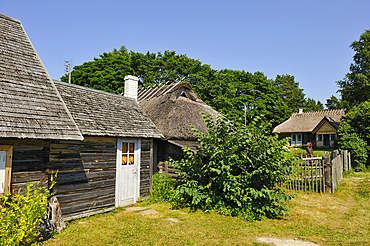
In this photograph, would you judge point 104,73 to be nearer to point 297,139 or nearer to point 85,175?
point 85,175

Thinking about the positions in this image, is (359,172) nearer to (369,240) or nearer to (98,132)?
(369,240)

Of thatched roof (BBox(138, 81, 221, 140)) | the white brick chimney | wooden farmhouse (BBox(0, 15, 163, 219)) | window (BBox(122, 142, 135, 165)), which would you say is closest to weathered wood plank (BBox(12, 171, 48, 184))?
wooden farmhouse (BBox(0, 15, 163, 219))

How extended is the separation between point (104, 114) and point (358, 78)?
86.0 feet

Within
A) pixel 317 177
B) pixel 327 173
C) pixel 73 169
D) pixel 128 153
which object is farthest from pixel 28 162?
pixel 317 177

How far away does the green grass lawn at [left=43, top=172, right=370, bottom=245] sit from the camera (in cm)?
571

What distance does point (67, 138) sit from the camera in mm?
6406

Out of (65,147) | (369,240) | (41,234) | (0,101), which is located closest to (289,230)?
(369,240)

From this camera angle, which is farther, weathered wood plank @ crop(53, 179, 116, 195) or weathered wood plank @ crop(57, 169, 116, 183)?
weathered wood plank @ crop(57, 169, 116, 183)

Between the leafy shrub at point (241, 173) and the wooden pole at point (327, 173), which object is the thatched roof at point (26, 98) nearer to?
the leafy shrub at point (241, 173)

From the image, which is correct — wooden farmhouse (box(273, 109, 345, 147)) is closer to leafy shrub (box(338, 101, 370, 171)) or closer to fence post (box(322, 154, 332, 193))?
leafy shrub (box(338, 101, 370, 171))

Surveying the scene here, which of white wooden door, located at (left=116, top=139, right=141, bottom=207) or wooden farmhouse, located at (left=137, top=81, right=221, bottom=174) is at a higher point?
wooden farmhouse, located at (left=137, top=81, right=221, bottom=174)

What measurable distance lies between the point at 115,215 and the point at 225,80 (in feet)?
86.1

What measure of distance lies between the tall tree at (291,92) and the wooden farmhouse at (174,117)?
43.2 metres

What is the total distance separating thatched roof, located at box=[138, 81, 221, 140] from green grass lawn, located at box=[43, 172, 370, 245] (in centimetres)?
363
